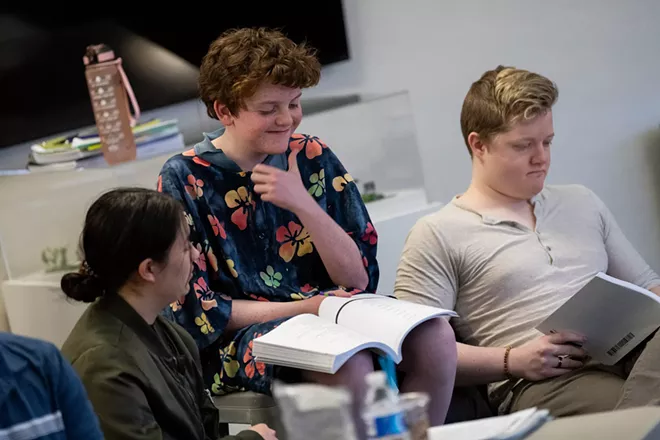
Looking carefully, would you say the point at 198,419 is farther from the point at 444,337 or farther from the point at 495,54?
the point at 495,54

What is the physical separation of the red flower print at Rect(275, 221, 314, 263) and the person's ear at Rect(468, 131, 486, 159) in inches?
16.6

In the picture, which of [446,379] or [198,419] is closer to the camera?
[198,419]

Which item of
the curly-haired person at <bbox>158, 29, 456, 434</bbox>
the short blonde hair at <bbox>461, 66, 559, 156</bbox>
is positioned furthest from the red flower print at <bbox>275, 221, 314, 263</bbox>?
the short blonde hair at <bbox>461, 66, 559, 156</bbox>

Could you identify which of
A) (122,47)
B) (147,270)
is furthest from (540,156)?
(122,47)

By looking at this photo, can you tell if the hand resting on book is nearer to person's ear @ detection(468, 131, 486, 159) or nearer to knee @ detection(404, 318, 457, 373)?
knee @ detection(404, 318, 457, 373)

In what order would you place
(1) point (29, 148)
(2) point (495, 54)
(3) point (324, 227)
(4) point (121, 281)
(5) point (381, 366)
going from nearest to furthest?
1. (4) point (121, 281)
2. (5) point (381, 366)
3. (3) point (324, 227)
4. (1) point (29, 148)
5. (2) point (495, 54)

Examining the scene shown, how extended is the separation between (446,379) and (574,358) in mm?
320

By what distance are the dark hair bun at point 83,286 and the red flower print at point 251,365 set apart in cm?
30

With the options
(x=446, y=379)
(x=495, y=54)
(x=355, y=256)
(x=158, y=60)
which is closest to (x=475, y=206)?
(x=355, y=256)

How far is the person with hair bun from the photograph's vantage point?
1331mm

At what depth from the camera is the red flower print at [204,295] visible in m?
1.67

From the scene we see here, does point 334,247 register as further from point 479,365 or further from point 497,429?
point 497,429

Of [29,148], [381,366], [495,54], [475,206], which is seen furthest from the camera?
[495,54]

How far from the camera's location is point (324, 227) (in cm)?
173
